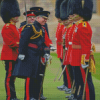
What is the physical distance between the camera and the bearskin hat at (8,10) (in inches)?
221

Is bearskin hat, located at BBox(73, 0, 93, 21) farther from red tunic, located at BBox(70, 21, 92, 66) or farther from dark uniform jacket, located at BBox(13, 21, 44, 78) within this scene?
dark uniform jacket, located at BBox(13, 21, 44, 78)

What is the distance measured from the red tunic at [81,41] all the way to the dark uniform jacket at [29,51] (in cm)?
48

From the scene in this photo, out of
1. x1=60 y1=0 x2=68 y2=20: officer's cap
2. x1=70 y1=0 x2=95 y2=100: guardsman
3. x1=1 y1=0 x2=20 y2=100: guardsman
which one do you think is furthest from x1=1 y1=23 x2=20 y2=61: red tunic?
x1=60 y1=0 x2=68 y2=20: officer's cap

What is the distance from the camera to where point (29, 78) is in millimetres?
4863

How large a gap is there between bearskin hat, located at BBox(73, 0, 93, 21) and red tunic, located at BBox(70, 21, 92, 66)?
0.21 m

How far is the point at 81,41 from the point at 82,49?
102 millimetres

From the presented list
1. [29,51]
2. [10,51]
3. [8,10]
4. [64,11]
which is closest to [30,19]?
[8,10]

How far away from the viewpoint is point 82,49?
4.66 metres

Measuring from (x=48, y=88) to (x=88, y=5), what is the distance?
2.08 m

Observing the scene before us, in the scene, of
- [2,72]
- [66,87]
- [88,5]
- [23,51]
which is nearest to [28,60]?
[23,51]

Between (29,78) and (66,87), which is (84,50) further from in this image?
(66,87)

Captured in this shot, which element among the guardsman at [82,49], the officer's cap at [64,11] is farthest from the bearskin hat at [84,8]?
the officer's cap at [64,11]

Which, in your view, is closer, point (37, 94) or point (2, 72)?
point (37, 94)

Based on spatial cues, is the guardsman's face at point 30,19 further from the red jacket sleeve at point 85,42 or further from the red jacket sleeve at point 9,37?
the red jacket sleeve at point 85,42
